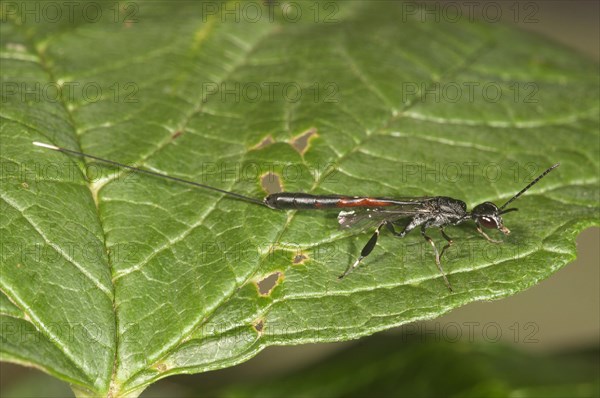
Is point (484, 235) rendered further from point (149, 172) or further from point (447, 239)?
point (149, 172)

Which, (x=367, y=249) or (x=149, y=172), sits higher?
(x=149, y=172)

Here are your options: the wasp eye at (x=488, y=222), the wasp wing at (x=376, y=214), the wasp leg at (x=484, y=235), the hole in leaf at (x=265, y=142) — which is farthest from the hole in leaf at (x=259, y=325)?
the wasp eye at (x=488, y=222)

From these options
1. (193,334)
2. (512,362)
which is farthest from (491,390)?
(193,334)

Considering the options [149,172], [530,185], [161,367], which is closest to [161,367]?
[161,367]

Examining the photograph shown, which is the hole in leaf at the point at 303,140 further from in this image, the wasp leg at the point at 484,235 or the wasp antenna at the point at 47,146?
the wasp antenna at the point at 47,146

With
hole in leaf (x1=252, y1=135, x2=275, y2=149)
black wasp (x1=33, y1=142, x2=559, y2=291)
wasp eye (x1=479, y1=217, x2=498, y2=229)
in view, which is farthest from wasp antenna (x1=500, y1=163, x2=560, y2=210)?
hole in leaf (x1=252, y1=135, x2=275, y2=149)

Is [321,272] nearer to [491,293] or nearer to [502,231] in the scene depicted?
[491,293]
